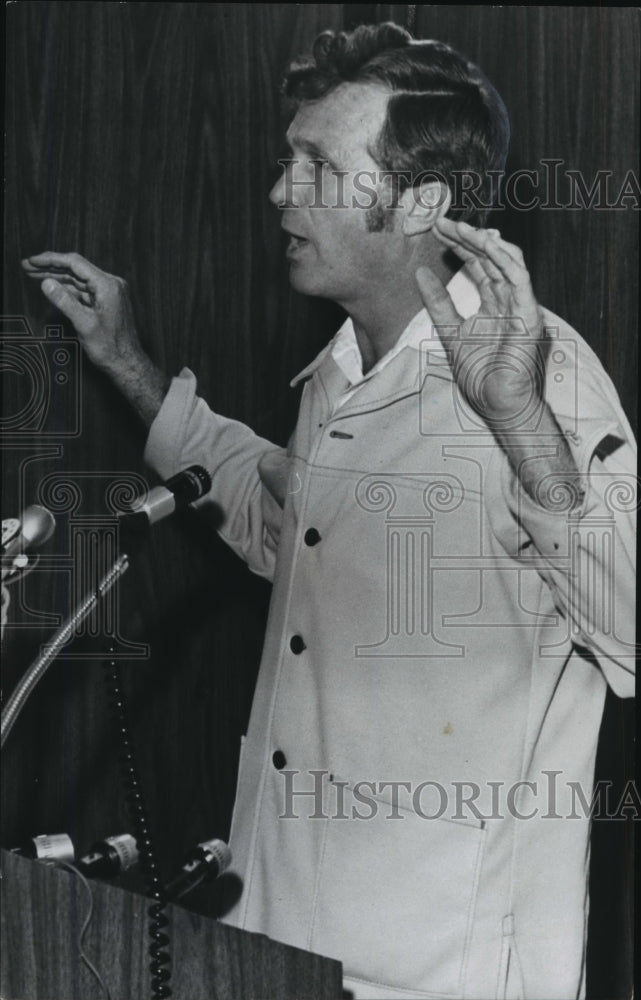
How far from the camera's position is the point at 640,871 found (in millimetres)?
1799

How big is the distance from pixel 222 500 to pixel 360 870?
538mm

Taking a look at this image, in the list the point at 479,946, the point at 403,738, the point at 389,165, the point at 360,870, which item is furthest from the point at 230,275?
the point at 479,946

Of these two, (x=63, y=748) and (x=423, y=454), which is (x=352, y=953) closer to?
(x=63, y=748)

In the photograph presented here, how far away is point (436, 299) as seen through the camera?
1756 millimetres

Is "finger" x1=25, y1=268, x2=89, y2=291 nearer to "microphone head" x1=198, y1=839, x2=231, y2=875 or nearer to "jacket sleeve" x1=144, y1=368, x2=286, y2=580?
"jacket sleeve" x1=144, y1=368, x2=286, y2=580

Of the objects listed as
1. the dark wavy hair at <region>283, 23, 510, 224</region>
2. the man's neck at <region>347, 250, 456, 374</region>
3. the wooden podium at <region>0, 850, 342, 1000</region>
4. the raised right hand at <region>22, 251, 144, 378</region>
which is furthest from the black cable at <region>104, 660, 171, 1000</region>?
the dark wavy hair at <region>283, 23, 510, 224</region>

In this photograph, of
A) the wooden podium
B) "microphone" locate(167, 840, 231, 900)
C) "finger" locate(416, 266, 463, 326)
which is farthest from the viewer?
"finger" locate(416, 266, 463, 326)

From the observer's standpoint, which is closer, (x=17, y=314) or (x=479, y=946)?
(x=479, y=946)

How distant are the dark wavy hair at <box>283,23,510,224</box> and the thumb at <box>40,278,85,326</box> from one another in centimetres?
47

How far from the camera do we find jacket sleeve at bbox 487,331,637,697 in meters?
1.74

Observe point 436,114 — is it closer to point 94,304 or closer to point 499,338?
point 499,338

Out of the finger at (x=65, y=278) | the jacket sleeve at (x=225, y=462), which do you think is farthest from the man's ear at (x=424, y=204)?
the finger at (x=65, y=278)

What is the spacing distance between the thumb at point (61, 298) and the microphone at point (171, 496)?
31 centimetres

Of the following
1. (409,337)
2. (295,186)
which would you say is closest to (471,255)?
(409,337)
